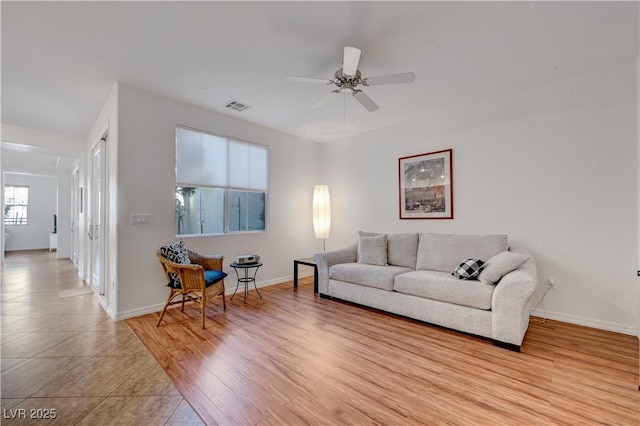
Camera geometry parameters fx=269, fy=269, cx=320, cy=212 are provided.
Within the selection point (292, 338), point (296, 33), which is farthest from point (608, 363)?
point (296, 33)

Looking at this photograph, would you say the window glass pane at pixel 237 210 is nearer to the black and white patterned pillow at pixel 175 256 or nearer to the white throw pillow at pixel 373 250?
the black and white patterned pillow at pixel 175 256

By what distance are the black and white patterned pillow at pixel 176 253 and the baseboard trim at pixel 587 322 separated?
4.24m

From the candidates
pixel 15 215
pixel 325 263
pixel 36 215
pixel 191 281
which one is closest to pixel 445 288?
pixel 325 263

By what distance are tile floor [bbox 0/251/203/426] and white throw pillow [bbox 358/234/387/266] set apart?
281 cm

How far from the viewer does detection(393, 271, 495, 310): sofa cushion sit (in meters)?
2.65

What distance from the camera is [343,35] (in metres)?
2.29

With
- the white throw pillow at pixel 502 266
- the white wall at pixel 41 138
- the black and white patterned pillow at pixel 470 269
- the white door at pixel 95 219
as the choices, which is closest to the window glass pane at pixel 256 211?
the white door at pixel 95 219

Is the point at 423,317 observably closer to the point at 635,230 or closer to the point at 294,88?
the point at 635,230

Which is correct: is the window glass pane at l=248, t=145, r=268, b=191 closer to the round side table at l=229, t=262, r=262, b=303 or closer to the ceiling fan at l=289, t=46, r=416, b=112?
the round side table at l=229, t=262, r=262, b=303

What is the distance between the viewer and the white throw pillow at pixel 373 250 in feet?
13.0

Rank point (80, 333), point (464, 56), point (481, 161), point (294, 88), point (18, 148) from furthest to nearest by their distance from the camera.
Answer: point (18, 148) → point (481, 161) → point (294, 88) → point (80, 333) → point (464, 56)

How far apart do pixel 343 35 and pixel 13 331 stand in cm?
443

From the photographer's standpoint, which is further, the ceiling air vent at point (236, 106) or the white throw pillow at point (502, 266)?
the ceiling air vent at point (236, 106)

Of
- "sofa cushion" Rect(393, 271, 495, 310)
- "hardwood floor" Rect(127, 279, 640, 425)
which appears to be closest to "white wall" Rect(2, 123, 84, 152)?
"hardwood floor" Rect(127, 279, 640, 425)
